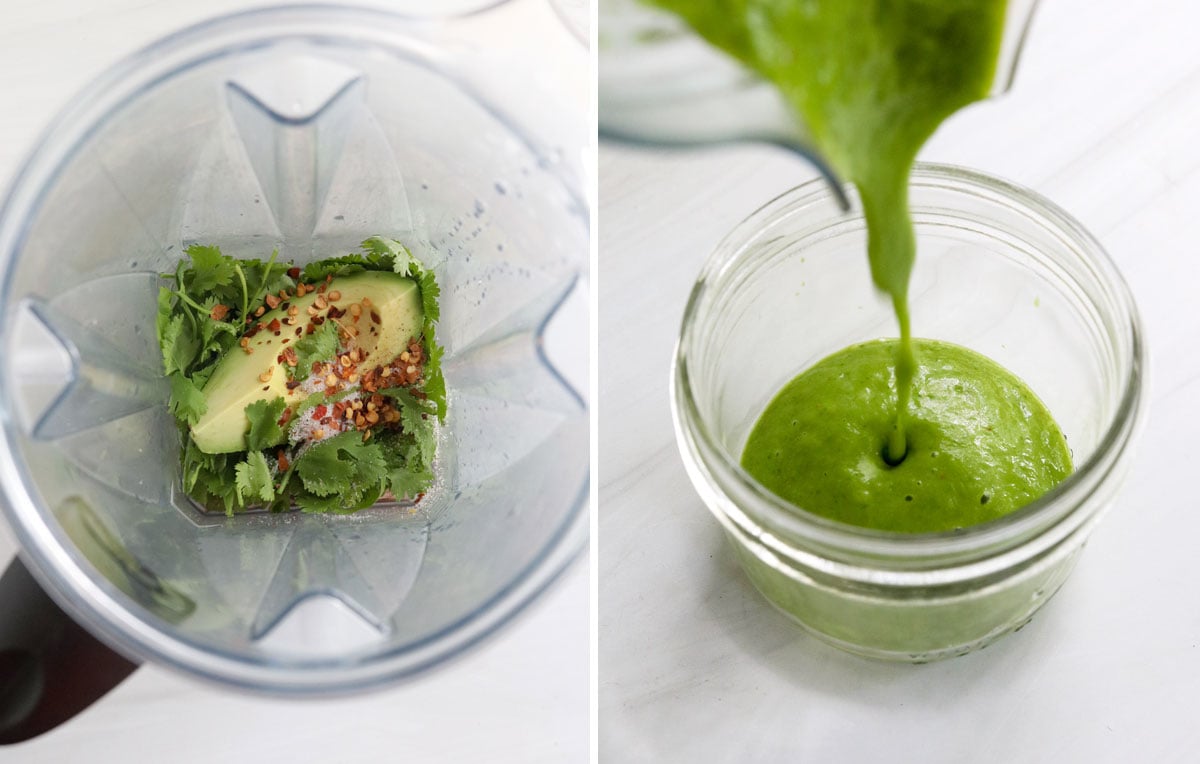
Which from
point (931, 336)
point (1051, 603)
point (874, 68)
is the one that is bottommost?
point (1051, 603)

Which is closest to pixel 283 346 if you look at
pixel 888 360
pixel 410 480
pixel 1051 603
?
pixel 410 480

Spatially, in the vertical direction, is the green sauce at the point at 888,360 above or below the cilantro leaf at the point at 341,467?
above

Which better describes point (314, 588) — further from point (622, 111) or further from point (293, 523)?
point (622, 111)

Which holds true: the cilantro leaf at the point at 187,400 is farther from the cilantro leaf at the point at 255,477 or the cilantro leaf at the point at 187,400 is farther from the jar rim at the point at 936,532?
the jar rim at the point at 936,532

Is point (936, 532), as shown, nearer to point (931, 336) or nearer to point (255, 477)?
point (931, 336)

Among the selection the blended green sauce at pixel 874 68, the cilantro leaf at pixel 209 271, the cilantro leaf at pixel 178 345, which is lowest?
the cilantro leaf at pixel 178 345

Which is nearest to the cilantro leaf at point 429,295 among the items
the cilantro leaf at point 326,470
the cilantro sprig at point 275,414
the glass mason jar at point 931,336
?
the cilantro sprig at point 275,414

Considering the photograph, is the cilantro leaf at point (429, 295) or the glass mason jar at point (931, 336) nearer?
the glass mason jar at point (931, 336)
